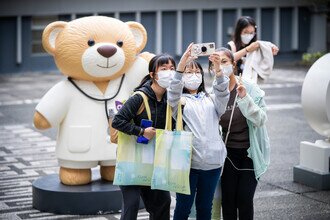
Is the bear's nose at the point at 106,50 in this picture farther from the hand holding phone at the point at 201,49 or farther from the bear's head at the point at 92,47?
the hand holding phone at the point at 201,49

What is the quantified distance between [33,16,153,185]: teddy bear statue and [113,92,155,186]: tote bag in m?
2.10

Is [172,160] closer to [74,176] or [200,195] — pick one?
[200,195]

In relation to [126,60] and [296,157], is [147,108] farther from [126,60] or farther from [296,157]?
[296,157]

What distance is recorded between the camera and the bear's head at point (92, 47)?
8641mm

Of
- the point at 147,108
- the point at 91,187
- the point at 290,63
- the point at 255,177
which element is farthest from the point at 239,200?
the point at 290,63

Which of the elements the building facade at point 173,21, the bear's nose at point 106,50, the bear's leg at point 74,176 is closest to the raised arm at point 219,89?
the bear's nose at point 106,50

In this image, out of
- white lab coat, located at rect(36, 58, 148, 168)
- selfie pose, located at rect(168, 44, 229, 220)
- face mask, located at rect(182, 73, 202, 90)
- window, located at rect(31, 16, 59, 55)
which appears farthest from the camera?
window, located at rect(31, 16, 59, 55)

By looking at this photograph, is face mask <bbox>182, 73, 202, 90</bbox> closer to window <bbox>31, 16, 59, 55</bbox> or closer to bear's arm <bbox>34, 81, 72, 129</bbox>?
bear's arm <bbox>34, 81, 72, 129</bbox>

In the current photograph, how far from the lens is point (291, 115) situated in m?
16.3

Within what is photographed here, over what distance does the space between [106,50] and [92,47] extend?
0.56ft

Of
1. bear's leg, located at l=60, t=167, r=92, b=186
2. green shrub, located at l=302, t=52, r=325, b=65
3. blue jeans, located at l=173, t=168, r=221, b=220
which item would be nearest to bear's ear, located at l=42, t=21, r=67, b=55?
bear's leg, located at l=60, t=167, r=92, b=186

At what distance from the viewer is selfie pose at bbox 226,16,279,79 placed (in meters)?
9.17

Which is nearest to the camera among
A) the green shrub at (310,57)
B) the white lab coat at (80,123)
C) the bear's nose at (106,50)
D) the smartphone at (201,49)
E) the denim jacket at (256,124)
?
the smartphone at (201,49)

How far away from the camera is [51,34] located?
8.87 metres
